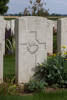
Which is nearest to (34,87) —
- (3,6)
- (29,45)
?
(29,45)

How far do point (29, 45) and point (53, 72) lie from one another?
0.86 m

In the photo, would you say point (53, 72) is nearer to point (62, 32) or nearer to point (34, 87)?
point (34, 87)

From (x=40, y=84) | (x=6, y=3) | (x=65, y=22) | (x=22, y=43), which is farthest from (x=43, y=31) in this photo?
(x=6, y=3)

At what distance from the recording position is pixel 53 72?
16.0 ft

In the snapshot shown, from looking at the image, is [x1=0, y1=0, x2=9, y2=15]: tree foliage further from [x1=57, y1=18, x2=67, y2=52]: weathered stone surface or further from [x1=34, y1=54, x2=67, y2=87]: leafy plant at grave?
[x1=34, y1=54, x2=67, y2=87]: leafy plant at grave

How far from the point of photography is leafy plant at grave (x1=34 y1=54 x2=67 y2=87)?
4879 millimetres

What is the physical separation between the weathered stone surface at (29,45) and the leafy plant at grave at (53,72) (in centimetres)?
19

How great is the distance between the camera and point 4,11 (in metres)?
33.0

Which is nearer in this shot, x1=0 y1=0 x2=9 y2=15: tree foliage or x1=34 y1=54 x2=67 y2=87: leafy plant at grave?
x1=34 y1=54 x2=67 y2=87: leafy plant at grave

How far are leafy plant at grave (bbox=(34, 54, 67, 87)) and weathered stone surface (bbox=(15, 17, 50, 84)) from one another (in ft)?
0.61

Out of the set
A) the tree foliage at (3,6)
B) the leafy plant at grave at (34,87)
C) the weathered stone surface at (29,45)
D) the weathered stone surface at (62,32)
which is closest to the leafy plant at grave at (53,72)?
the weathered stone surface at (29,45)

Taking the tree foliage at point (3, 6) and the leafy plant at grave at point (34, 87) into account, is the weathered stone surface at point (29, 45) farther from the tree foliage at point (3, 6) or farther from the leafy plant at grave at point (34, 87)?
the tree foliage at point (3, 6)

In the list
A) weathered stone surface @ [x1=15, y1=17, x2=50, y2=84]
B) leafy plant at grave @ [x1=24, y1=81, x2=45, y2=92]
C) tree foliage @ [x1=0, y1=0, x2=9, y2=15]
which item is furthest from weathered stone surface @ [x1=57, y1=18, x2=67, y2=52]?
tree foliage @ [x1=0, y1=0, x2=9, y2=15]

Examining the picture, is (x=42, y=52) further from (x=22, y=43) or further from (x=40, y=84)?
(x=40, y=84)
